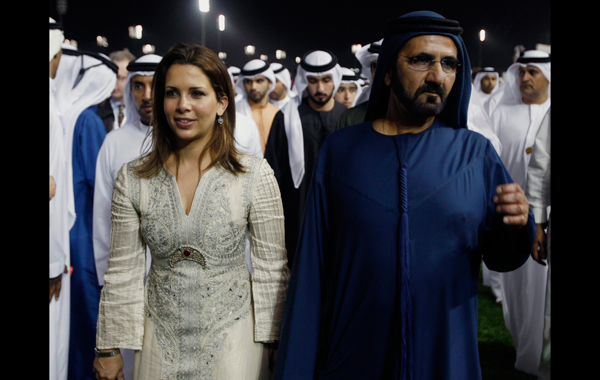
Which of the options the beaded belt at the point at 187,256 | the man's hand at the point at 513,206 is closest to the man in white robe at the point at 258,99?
the beaded belt at the point at 187,256

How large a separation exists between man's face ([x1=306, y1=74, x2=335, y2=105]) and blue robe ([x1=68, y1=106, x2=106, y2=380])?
9.06 ft

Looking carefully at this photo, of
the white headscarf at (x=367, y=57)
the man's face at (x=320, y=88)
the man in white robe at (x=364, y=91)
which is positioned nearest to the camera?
the man in white robe at (x=364, y=91)

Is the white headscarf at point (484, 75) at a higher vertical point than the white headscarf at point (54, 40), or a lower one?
higher

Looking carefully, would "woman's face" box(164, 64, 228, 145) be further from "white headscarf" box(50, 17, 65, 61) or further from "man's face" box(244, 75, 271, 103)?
"man's face" box(244, 75, 271, 103)

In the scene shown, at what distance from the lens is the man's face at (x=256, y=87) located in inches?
252

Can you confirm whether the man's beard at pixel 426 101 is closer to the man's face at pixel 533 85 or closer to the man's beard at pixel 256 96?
the man's face at pixel 533 85

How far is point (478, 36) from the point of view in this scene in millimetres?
6410

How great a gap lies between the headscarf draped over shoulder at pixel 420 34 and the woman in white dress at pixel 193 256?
51 cm

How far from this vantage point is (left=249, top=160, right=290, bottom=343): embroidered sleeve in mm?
1796

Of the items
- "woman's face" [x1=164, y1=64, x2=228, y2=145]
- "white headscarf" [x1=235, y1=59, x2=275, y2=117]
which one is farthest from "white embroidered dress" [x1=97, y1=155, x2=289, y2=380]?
"white headscarf" [x1=235, y1=59, x2=275, y2=117]

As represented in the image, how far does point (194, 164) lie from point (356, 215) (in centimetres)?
66

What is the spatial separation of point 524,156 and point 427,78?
317cm
